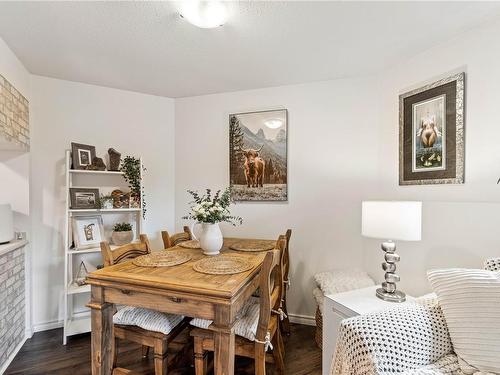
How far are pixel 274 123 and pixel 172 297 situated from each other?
Result: 2.00 metres

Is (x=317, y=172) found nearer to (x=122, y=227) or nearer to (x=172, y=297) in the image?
(x=172, y=297)

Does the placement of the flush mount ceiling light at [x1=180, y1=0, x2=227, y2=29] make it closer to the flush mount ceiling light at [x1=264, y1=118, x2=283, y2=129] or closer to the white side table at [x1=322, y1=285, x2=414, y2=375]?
the flush mount ceiling light at [x1=264, y1=118, x2=283, y2=129]

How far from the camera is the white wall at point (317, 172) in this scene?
8.26 ft

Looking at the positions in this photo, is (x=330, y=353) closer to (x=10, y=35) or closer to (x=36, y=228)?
(x=36, y=228)

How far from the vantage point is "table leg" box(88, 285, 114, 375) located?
145 cm

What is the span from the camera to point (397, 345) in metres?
1.09

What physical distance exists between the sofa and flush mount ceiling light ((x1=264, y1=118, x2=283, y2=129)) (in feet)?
6.50

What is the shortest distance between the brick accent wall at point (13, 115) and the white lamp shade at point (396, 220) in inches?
103

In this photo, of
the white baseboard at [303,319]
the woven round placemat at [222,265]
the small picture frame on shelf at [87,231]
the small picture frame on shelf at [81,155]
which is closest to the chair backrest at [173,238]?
the woven round placemat at [222,265]

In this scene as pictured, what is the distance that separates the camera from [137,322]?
1582 millimetres

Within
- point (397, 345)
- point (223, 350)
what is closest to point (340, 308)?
point (397, 345)

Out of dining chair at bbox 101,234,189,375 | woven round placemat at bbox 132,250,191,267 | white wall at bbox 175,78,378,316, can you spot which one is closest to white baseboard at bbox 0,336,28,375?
dining chair at bbox 101,234,189,375

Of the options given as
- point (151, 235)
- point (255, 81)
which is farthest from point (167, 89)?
point (151, 235)

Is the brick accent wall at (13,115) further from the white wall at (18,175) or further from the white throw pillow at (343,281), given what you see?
the white throw pillow at (343,281)
